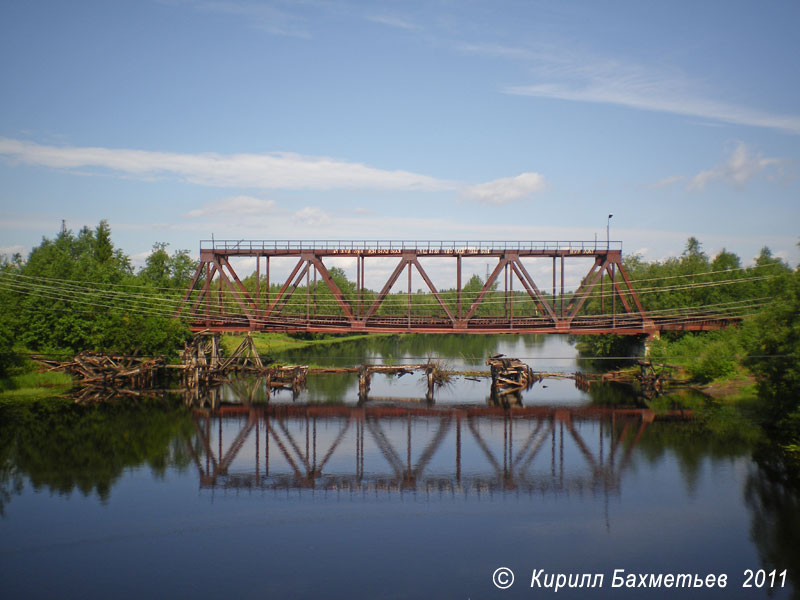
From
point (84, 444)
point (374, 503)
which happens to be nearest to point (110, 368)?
point (84, 444)

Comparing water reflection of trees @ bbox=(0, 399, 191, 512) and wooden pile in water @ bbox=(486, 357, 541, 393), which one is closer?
water reflection of trees @ bbox=(0, 399, 191, 512)

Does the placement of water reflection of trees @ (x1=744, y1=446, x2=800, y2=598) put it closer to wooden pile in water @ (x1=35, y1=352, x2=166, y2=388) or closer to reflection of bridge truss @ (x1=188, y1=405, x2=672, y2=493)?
reflection of bridge truss @ (x1=188, y1=405, x2=672, y2=493)

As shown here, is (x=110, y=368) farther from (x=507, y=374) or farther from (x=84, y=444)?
(x=507, y=374)

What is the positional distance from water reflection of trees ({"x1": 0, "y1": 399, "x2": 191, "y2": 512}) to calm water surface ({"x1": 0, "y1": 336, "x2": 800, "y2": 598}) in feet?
0.47

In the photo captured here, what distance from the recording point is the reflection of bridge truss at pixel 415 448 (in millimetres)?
25672

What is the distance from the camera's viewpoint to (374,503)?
23.2 m

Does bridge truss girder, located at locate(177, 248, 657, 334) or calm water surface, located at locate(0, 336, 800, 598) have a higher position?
bridge truss girder, located at locate(177, 248, 657, 334)

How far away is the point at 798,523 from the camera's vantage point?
67.0 ft

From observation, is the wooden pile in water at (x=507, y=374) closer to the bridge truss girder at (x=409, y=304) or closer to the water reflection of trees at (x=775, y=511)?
the bridge truss girder at (x=409, y=304)

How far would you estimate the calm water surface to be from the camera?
56.7 ft

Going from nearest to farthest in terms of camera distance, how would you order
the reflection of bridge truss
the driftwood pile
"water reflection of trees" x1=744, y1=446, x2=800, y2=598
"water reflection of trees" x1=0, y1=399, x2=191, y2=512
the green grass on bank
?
"water reflection of trees" x1=744, y1=446, x2=800, y2=598
"water reflection of trees" x1=0, y1=399, x2=191, y2=512
the reflection of bridge truss
the green grass on bank
the driftwood pile

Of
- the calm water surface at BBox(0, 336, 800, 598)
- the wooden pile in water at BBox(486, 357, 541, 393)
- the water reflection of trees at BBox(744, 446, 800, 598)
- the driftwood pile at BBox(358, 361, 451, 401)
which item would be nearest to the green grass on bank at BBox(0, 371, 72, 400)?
the calm water surface at BBox(0, 336, 800, 598)

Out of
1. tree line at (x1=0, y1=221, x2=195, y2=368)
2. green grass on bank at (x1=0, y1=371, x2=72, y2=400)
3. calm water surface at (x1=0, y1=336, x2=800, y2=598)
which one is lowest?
calm water surface at (x1=0, y1=336, x2=800, y2=598)

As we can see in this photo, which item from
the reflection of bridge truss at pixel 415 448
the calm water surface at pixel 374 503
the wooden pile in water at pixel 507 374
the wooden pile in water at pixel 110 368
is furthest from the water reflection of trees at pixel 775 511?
the wooden pile in water at pixel 110 368
